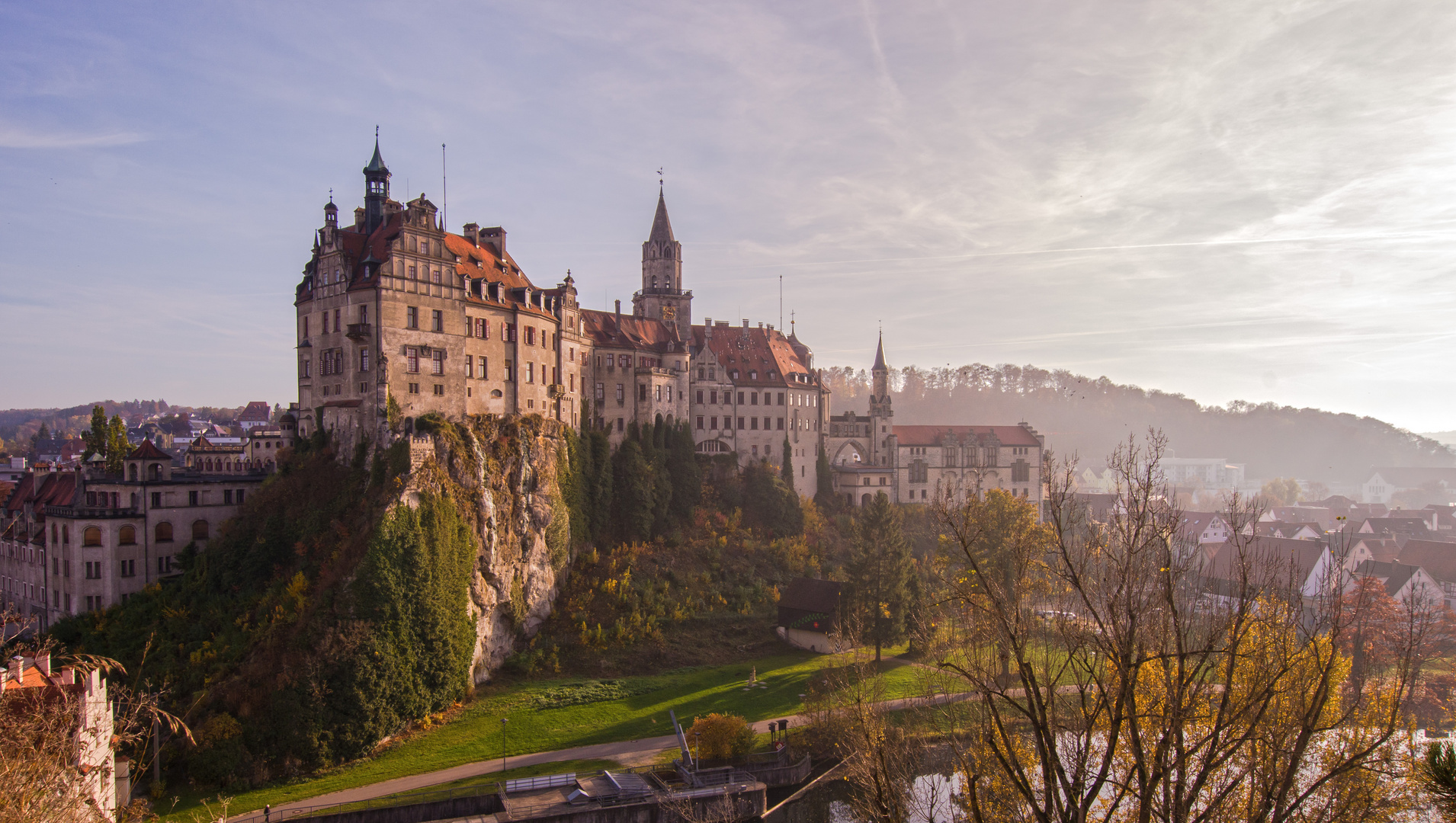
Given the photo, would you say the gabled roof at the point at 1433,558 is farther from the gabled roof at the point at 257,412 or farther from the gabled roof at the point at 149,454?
Answer: the gabled roof at the point at 257,412

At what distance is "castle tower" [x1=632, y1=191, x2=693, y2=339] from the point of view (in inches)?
2906

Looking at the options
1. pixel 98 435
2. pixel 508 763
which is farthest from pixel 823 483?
pixel 98 435

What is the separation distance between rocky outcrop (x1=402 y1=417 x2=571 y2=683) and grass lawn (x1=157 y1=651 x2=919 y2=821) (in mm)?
4075

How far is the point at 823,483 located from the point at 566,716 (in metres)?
39.3

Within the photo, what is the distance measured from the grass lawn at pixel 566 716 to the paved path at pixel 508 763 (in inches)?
16.3

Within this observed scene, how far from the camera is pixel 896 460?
268 feet

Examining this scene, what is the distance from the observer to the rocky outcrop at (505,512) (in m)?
45.1

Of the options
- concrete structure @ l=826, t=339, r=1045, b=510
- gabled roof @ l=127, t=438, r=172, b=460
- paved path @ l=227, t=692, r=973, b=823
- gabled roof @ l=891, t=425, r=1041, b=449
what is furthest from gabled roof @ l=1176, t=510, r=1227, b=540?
gabled roof @ l=127, t=438, r=172, b=460

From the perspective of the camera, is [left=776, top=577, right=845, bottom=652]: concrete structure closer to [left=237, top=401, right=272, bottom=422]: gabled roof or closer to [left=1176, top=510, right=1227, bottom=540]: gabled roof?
[left=1176, top=510, right=1227, bottom=540]: gabled roof

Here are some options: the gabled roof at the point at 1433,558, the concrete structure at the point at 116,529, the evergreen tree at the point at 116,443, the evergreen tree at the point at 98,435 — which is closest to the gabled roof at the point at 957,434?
the gabled roof at the point at 1433,558

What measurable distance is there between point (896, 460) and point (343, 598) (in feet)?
182

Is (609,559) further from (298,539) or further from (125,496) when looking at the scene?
(125,496)

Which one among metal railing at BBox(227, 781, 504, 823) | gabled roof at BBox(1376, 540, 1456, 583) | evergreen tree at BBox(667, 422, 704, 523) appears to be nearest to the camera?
metal railing at BBox(227, 781, 504, 823)

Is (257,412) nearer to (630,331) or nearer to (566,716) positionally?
(630,331)
